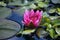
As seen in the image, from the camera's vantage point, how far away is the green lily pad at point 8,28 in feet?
2.78

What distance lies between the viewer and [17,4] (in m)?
1.30

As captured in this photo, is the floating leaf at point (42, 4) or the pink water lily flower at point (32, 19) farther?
the floating leaf at point (42, 4)

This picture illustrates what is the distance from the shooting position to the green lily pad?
0.85m

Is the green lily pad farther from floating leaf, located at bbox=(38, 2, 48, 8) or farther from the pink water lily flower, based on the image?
floating leaf, located at bbox=(38, 2, 48, 8)

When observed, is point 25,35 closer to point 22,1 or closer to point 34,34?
point 34,34

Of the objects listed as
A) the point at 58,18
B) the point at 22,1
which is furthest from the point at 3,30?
the point at 22,1

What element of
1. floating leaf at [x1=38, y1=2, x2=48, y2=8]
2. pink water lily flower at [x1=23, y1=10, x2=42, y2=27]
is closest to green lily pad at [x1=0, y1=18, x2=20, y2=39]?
pink water lily flower at [x1=23, y1=10, x2=42, y2=27]

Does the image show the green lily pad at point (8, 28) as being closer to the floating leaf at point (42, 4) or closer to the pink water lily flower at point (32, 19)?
the pink water lily flower at point (32, 19)

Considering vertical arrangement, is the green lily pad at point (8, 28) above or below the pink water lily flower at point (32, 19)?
below

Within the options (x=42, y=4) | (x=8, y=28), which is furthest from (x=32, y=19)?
(x=42, y=4)

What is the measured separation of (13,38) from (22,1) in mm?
538

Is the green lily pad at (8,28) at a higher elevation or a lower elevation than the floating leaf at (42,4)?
lower

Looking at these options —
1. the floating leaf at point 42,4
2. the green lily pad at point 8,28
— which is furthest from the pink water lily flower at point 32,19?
the floating leaf at point 42,4

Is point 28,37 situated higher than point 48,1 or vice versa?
point 48,1
